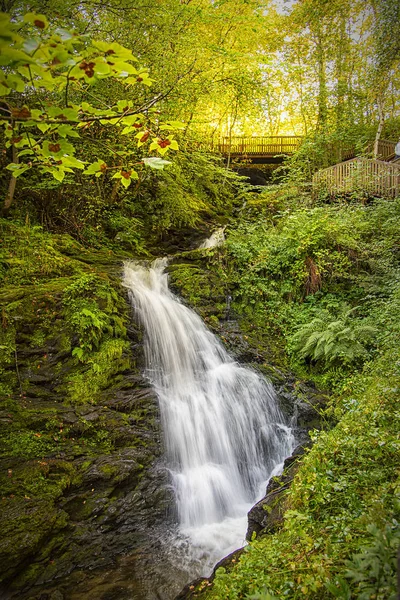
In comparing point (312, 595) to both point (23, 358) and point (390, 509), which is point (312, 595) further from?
point (23, 358)

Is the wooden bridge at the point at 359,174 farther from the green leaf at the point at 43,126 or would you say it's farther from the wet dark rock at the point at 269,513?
the green leaf at the point at 43,126

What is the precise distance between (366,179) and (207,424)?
10280 millimetres

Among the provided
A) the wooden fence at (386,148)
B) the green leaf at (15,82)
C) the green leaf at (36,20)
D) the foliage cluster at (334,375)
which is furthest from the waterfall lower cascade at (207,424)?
the wooden fence at (386,148)

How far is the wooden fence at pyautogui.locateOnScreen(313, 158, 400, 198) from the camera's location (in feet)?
36.5

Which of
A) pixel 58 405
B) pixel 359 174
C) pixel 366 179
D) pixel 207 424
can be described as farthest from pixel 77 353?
pixel 366 179

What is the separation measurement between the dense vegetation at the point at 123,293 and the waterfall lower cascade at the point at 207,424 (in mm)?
496

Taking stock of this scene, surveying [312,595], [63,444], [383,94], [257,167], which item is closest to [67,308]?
[63,444]

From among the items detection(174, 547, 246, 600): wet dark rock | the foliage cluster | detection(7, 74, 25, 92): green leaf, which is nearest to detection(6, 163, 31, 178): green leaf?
detection(7, 74, 25, 92): green leaf

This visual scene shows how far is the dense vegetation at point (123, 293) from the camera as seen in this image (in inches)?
74.5

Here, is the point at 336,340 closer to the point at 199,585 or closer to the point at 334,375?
the point at 334,375

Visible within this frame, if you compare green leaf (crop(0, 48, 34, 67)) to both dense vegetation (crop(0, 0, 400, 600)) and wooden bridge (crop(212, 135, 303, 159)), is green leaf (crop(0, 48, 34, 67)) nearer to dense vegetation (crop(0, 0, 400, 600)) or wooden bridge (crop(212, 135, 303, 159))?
dense vegetation (crop(0, 0, 400, 600))

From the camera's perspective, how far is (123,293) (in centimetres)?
688

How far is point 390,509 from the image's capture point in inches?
85.5

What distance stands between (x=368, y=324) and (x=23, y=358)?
665 cm
